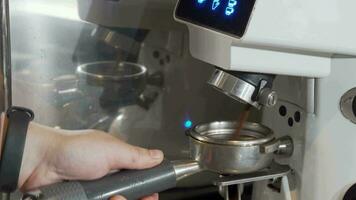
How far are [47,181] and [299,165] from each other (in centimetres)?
25

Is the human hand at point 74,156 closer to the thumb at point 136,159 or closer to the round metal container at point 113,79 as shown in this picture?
the thumb at point 136,159

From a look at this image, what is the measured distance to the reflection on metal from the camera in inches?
22.6

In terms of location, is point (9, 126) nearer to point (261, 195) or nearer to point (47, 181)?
point (47, 181)

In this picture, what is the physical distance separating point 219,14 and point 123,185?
0.17m

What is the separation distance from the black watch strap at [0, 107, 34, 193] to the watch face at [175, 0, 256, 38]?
0.52 ft

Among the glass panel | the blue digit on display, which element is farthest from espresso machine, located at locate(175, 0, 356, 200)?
the glass panel

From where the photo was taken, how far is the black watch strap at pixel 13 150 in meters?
0.43

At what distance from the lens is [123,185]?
459mm

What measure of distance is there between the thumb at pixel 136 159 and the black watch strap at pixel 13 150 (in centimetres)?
10

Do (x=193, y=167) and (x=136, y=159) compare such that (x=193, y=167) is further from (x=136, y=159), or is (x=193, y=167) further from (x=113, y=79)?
(x=113, y=79)

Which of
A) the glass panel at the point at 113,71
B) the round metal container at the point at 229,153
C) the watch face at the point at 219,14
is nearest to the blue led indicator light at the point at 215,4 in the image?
the watch face at the point at 219,14

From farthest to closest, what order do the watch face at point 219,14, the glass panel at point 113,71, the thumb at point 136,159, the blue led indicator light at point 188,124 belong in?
1. the blue led indicator light at point 188,124
2. the glass panel at point 113,71
3. the thumb at point 136,159
4. the watch face at point 219,14

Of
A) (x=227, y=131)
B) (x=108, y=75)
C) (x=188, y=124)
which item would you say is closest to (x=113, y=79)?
(x=108, y=75)

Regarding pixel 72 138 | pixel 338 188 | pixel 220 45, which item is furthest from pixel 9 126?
pixel 338 188
